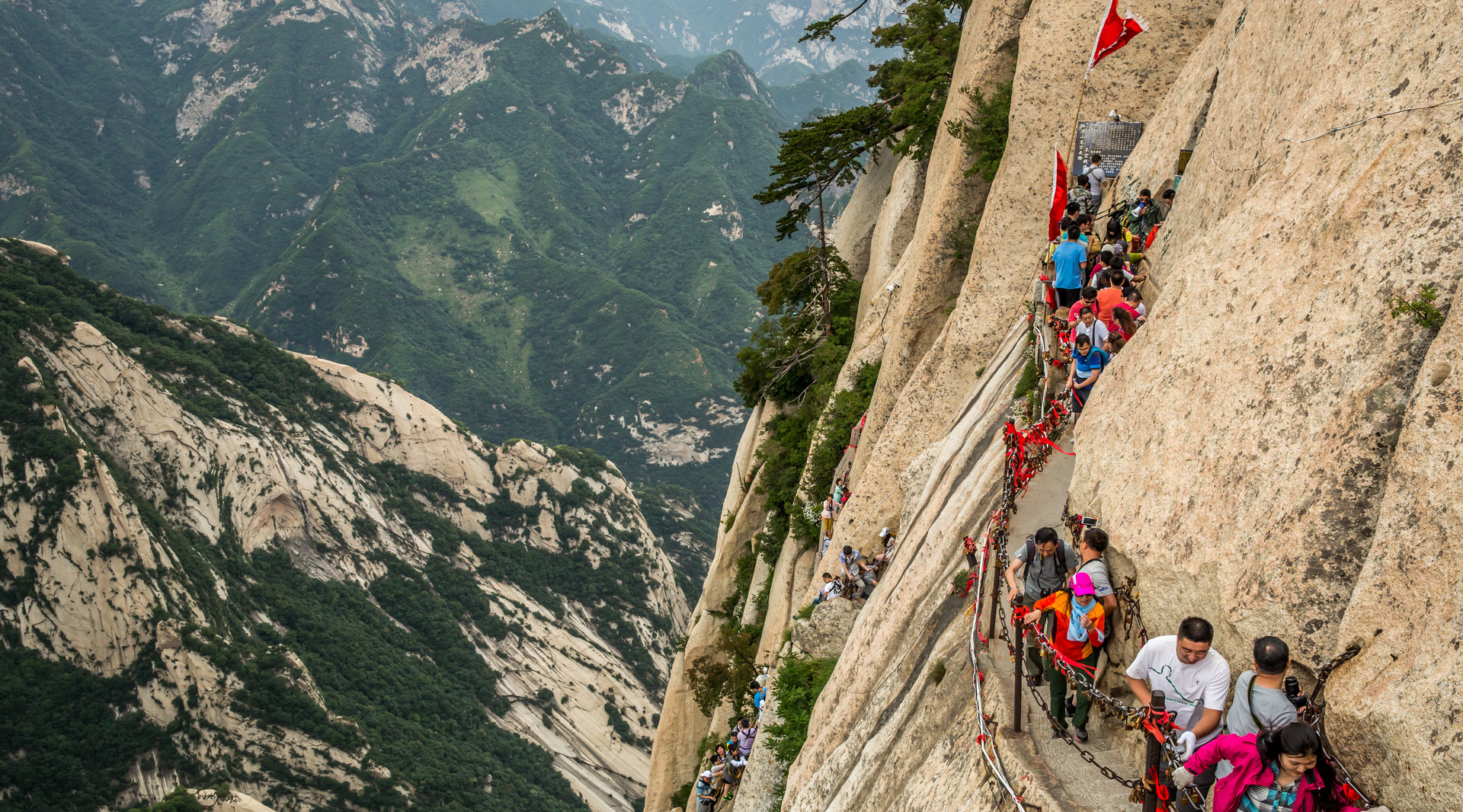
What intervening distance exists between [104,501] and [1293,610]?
86.5 metres

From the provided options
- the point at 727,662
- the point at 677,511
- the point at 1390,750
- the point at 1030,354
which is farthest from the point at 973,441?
the point at 677,511

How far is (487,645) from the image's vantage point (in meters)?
101

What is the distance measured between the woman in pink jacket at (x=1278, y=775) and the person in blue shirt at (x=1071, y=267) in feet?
29.0

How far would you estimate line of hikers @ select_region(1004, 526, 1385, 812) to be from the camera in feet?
19.3

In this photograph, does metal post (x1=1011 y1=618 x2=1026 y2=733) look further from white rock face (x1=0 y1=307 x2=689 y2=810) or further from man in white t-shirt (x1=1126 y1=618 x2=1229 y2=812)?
white rock face (x1=0 y1=307 x2=689 y2=810)

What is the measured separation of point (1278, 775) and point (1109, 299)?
24.4 ft

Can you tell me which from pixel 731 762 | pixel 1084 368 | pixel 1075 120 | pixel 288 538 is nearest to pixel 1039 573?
pixel 1084 368

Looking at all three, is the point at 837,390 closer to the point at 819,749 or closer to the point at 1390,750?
the point at 819,749

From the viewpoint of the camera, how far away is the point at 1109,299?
12.1m

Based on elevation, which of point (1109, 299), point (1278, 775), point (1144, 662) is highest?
point (1109, 299)

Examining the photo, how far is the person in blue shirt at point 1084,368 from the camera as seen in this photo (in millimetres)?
12023

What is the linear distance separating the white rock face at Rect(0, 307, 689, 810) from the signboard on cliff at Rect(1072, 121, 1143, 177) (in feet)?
248

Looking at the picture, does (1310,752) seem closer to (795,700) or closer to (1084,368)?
(1084,368)

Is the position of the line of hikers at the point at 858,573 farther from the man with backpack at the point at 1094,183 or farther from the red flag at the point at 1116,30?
the red flag at the point at 1116,30
